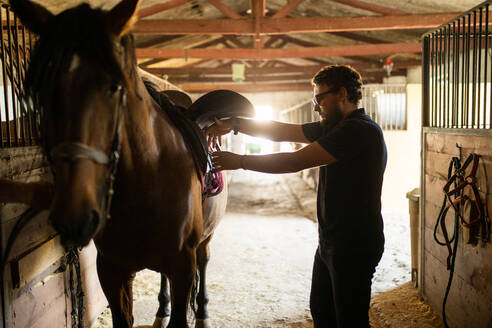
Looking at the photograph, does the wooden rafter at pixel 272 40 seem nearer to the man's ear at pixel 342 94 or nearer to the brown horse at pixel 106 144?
the man's ear at pixel 342 94

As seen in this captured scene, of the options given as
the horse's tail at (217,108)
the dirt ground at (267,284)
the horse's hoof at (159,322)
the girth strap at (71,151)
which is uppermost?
the horse's tail at (217,108)

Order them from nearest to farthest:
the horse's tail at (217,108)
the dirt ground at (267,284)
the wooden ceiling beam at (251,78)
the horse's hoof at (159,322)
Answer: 1. the horse's tail at (217,108)
2. the horse's hoof at (159,322)
3. the dirt ground at (267,284)
4. the wooden ceiling beam at (251,78)

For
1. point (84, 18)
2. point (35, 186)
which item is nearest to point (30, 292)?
point (35, 186)

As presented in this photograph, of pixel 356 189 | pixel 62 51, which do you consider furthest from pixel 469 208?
pixel 62 51

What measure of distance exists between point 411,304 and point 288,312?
989 millimetres

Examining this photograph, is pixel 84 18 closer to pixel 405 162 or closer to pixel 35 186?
pixel 35 186

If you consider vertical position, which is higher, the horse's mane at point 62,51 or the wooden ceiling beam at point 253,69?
the wooden ceiling beam at point 253,69

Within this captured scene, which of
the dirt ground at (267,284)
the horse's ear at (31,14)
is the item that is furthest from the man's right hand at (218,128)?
the dirt ground at (267,284)

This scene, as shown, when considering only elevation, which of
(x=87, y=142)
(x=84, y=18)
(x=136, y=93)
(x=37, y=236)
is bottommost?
(x=37, y=236)

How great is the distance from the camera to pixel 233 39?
9.84 meters

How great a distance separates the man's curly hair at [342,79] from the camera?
69.0 inches

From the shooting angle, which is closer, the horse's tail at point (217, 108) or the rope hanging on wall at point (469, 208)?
the horse's tail at point (217, 108)

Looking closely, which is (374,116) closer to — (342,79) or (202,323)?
(202,323)

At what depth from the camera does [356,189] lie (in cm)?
173
